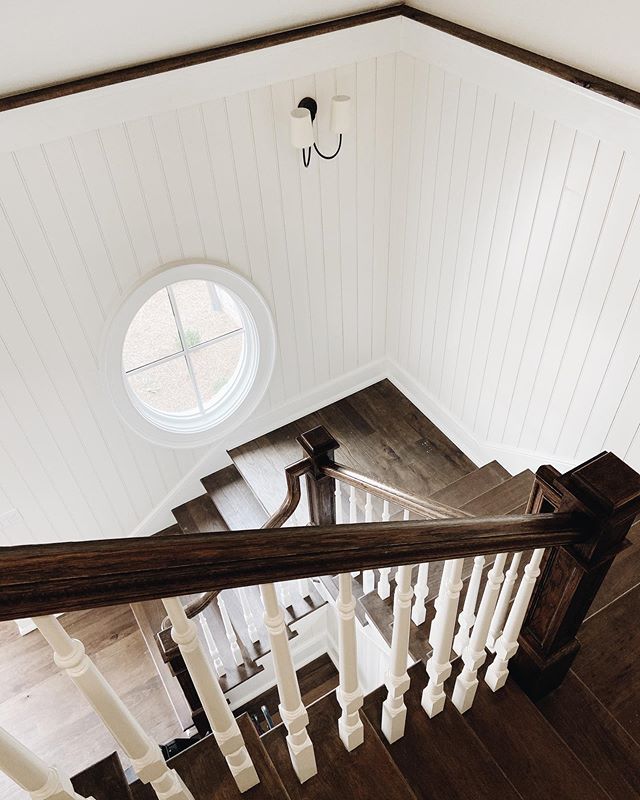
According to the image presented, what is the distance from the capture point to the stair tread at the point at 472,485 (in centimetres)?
362

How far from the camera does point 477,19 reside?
9.18 feet

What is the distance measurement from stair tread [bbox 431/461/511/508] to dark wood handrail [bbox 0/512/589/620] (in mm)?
2509

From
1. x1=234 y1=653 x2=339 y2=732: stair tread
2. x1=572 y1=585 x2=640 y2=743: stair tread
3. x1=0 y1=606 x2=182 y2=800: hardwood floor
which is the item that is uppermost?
x1=572 y1=585 x2=640 y2=743: stair tread

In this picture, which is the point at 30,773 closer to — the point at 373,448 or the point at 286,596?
the point at 286,596

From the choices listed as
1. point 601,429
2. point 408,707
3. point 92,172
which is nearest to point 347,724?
point 408,707

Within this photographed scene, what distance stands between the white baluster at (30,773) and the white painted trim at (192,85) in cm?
241

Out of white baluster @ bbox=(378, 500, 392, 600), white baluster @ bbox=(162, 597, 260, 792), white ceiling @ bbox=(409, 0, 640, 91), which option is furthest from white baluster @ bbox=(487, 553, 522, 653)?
white ceiling @ bbox=(409, 0, 640, 91)

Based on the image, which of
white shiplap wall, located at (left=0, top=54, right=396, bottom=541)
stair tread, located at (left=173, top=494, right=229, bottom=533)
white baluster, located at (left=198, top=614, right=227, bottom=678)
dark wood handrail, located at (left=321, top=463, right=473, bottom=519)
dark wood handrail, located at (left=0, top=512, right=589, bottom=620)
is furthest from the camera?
stair tread, located at (left=173, top=494, right=229, bottom=533)

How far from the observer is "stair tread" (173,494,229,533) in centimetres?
400

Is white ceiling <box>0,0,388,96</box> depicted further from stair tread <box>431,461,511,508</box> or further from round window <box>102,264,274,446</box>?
stair tread <box>431,461,511,508</box>

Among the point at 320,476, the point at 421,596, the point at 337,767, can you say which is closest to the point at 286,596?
the point at 421,596

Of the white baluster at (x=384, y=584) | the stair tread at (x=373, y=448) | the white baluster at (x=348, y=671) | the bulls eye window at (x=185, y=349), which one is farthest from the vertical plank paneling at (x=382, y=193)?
the white baluster at (x=348, y=671)

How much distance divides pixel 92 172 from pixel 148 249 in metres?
0.45

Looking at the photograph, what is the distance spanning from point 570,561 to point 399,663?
0.47m
